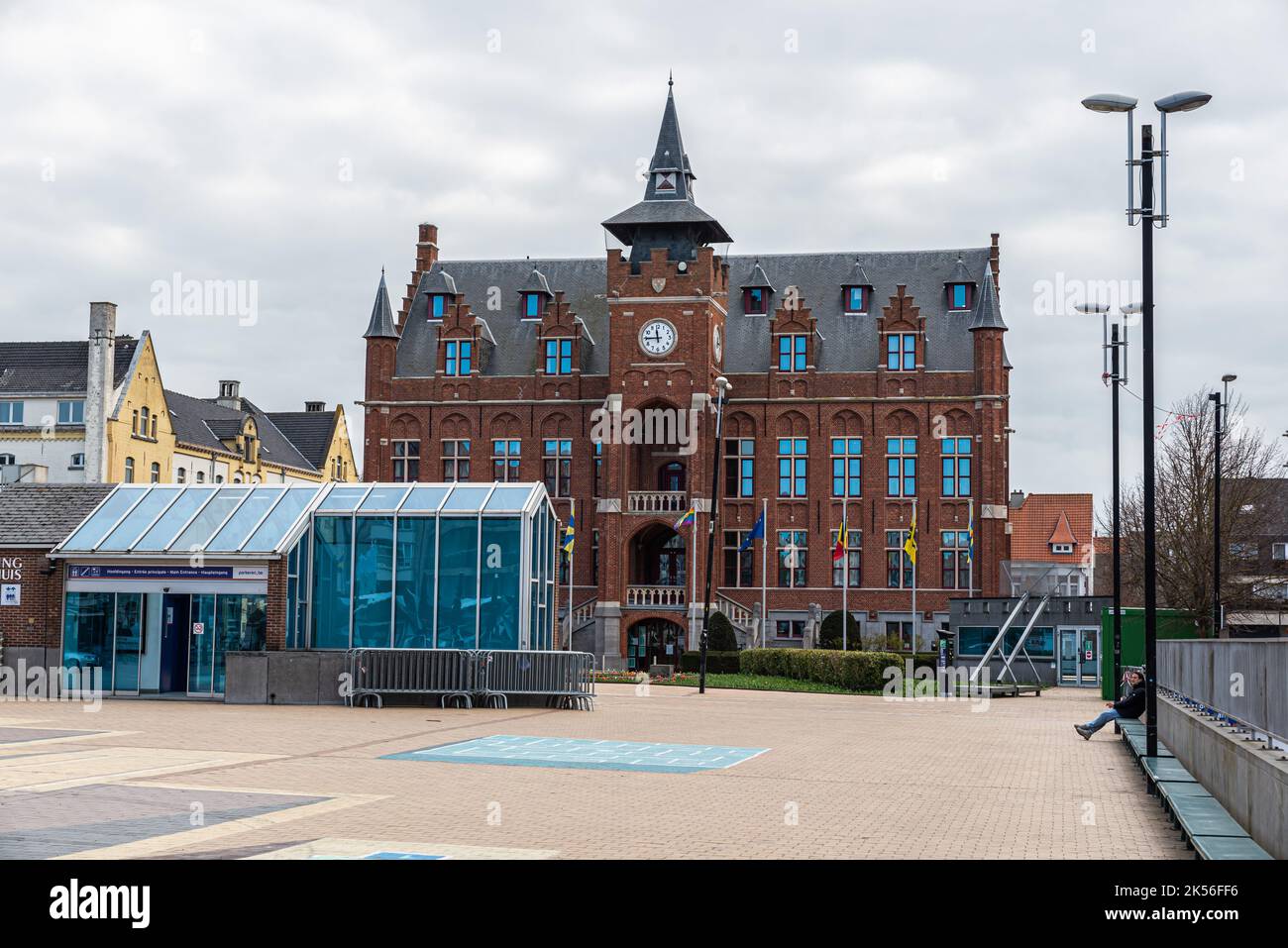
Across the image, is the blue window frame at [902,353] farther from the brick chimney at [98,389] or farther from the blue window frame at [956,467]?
the brick chimney at [98,389]

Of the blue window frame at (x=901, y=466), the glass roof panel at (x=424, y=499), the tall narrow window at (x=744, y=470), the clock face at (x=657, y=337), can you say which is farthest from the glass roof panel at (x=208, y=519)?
the blue window frame at (x=901, y=466)

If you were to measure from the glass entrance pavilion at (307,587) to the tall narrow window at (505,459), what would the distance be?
3153cm

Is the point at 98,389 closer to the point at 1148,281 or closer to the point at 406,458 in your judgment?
the point at 406,458

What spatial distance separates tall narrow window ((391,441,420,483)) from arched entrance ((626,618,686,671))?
12.7m

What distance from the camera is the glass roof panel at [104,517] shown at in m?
30.8

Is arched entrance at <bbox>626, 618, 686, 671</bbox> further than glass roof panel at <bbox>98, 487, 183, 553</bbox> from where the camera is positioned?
Yes

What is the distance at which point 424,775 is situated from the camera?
16.6 m

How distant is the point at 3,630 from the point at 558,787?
778 inches

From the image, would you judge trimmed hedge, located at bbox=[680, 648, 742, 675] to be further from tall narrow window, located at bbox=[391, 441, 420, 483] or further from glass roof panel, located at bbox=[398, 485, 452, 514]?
tall narrow window, located at bbox=[391, 441, 420, 483]

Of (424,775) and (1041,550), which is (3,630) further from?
(1041,550)

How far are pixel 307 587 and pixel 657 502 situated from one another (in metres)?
28.9

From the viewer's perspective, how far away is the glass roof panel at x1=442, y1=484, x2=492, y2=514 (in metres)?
30.7

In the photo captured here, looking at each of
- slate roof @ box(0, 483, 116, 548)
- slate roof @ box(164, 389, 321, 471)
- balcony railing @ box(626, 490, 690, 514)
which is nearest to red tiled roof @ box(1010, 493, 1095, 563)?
balcony railing @ box(626, 490, 690, 514)
